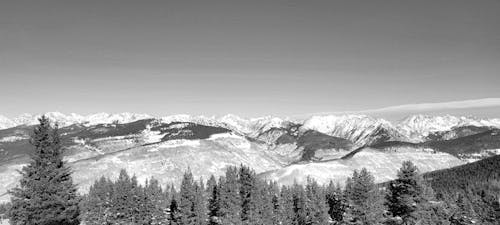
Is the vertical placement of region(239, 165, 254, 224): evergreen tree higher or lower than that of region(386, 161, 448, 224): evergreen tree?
lower

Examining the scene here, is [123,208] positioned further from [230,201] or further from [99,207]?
[230,201]

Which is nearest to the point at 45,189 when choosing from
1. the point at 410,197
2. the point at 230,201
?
the point at 410,197

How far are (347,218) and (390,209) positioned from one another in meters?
5.39

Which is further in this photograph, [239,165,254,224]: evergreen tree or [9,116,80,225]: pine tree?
[239,165,254,224]: evergreen tree

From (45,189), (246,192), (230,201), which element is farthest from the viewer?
(230,201)

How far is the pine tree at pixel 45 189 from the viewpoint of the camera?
2780 cm

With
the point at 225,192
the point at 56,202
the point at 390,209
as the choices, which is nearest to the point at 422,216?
the point at 390,209

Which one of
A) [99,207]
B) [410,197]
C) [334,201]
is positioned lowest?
[334,201]

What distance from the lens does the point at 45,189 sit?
28125mm

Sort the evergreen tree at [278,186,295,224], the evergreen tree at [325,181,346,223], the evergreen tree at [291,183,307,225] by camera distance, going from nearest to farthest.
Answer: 1. the evergreen tree at [291,183,307,225]
2. the evergreen tree at [278,186,295,224]
3. the evergreen tree at [325,181,346,223]

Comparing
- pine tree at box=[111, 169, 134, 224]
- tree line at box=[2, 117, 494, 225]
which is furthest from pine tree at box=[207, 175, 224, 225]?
pine tree at box=[111, 169, 134, 224]

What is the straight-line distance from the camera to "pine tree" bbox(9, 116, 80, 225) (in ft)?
91.2

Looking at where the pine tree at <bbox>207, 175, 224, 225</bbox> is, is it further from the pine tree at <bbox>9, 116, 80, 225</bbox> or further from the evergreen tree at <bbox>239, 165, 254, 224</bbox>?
the pine tree at <bbox>9, 116, 80, 225</bbox>

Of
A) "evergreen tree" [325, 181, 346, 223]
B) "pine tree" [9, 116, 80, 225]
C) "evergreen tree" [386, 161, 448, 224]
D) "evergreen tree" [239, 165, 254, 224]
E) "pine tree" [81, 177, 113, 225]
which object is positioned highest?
"pine tree" [9, 116, 80, 225]
